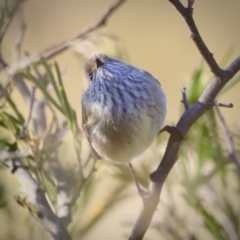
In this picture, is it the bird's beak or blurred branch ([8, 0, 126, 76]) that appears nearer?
blurred branch ([8, 0, 126, 76])

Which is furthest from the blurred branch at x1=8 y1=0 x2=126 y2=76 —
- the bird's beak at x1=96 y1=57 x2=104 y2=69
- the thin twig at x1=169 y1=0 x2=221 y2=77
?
the thin twig at x1=169 y1=0 x2=221 y2=77

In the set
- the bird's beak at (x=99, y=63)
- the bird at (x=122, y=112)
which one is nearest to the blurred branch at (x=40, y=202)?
the bird at (x=122, y=112)

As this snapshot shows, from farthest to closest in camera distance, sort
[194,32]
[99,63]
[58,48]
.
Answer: [99,63], [58,48], [194,32]

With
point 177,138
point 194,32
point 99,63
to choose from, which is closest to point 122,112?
point 99,63

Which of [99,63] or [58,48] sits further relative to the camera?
[99,63]

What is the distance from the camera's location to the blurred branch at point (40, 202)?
2.92 feet

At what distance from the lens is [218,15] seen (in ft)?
11.4

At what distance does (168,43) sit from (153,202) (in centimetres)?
261

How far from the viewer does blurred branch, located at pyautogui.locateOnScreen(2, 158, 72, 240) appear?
0.89 metres

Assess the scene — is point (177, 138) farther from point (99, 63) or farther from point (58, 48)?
point (99, 63)

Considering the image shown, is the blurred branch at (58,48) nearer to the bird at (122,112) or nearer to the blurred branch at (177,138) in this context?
the bird at (122,112)

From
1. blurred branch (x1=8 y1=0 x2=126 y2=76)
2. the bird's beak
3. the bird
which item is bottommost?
the bird

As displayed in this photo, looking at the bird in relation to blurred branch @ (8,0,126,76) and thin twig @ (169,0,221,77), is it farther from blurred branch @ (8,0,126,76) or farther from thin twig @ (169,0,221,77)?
thin twig @ (169,0,221,77)

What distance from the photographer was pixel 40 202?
92cm
